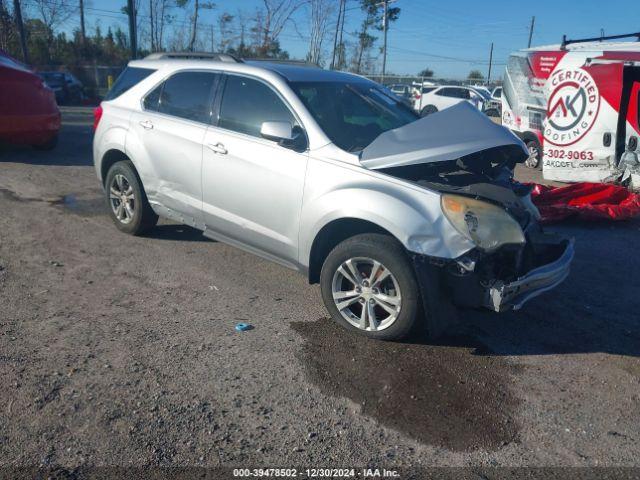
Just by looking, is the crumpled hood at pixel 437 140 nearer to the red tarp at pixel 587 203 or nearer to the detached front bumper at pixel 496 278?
the detached front bumper at pixel 496 278

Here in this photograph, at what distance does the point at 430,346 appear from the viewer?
402 cm

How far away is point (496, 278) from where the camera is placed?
3744 mm

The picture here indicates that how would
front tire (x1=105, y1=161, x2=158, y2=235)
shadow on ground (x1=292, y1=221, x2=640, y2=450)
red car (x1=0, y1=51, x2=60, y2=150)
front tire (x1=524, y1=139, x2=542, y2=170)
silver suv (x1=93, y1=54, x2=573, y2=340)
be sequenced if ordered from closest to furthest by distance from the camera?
shadow on ground (x1=292, y1=221, x2=640, y2=450) < silver suv (x1=93, y1=54, x2=573, y2=340) < front tire (x1=105, y1=161, x2=158, y2=235) < red car (x1=0, y1=51, x2=60, y2=150) < front tire (x1=524, y1=139, x2=542, y2=170)

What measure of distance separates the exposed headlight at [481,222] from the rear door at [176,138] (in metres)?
2.38

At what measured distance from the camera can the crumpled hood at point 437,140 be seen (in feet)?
12.6

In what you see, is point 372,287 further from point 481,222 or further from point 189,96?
point 189,96

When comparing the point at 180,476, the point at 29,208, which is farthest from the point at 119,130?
the point at 180,476

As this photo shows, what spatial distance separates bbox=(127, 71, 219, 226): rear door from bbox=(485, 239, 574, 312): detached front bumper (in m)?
2.74

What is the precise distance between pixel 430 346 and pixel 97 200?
5.58 m

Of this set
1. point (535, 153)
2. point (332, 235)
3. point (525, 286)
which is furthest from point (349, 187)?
point (535, 153)

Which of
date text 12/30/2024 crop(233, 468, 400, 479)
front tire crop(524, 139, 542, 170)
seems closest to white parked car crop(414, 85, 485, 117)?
front tire crop(524, 139, 542, 170)

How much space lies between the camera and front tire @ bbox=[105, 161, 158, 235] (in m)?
5.79

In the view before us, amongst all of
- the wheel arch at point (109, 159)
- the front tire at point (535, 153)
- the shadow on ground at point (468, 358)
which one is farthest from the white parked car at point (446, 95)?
the shadow on ground at point (468, 358)

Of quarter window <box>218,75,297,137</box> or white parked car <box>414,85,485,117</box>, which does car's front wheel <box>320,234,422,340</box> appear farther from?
white parked car <box>414,85,485,117</box>
